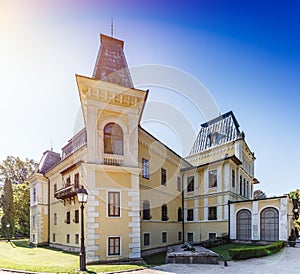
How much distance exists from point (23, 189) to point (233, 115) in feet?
99.2

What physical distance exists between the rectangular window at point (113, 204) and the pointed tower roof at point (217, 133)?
59.7ft

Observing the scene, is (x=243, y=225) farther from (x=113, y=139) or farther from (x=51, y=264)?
(x=51, y=264)

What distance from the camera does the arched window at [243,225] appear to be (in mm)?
20938

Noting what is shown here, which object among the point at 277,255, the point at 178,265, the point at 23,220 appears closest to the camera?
the point at 178,265

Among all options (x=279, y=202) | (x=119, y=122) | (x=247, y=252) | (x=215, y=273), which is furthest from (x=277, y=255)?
(x=119, y=122)

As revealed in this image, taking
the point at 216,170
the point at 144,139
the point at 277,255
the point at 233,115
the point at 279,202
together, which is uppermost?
the point at 233,115

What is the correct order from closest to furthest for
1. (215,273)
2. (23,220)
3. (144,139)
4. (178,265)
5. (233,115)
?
(215,273) < (178,265) < (144,139) < (233,115) < (23,220)

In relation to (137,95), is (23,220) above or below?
below

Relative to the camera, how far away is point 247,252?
13656 mm

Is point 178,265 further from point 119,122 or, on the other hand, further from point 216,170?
point 216,170

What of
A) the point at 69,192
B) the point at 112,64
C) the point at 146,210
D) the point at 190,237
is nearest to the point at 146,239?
the point at 146,210

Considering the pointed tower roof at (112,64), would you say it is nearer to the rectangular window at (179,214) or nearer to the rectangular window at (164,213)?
the rectangular window at (164,213)

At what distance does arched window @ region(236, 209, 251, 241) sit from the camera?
20.9 metres

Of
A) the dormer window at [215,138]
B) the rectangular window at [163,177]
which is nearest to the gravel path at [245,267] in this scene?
the rectangular window at [163,177]
